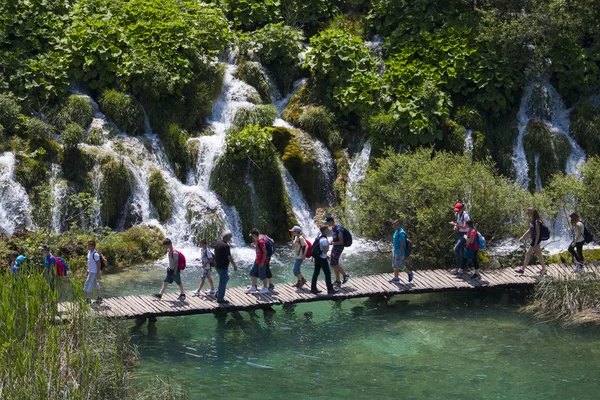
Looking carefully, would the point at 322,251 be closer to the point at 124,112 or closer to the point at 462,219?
the point at 462,219

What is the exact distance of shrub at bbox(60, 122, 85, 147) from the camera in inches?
1001

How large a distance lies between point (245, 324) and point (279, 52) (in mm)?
13478

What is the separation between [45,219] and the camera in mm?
23547

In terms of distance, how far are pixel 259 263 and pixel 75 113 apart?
405 inches

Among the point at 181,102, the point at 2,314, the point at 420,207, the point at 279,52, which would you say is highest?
the point at 279,52

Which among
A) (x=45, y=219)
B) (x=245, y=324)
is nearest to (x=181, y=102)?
(x=45, y=219)

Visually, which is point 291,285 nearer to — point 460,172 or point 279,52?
point 460,172

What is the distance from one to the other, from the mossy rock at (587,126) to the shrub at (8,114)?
58.3ft

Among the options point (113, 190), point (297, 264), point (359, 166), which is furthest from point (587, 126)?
point (113, 190)

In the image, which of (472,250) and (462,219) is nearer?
(462,219)

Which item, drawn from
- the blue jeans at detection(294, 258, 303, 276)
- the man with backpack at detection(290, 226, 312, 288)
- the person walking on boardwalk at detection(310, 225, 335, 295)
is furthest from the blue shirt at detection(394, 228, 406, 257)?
the blue jeans at detection(294, 258, 303, 276)

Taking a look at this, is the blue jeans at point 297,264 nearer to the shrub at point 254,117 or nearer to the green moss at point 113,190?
the green moss at point 113,190

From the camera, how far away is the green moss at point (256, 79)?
29.8 m

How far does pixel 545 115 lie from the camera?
29.9 meters
